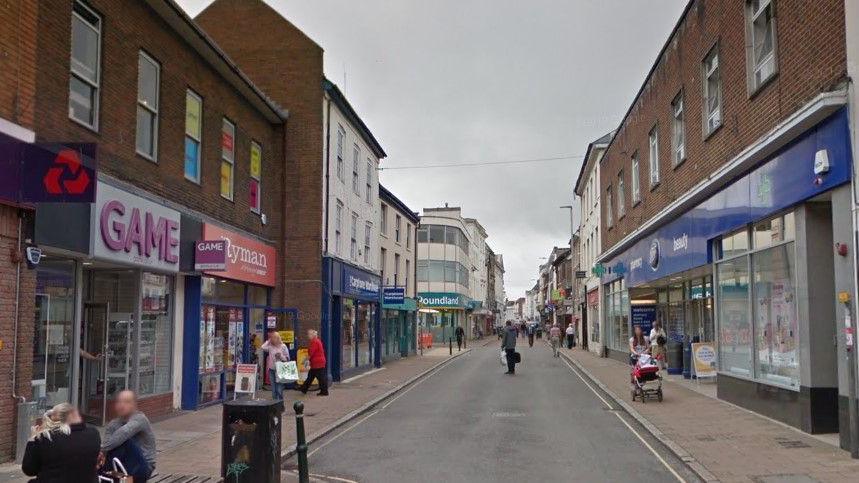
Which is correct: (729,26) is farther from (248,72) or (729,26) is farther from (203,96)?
(248,72)

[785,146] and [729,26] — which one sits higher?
[729,26]

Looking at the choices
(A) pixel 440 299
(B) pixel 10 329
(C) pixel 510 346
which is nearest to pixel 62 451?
(B) pixel 10 329

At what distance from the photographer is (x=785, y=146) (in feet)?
39.4

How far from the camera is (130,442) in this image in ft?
21.2

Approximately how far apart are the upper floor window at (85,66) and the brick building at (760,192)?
10.4 metres

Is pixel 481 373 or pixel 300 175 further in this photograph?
pixel 481 373

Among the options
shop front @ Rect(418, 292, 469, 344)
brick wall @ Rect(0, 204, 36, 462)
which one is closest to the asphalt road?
brick wall @ Rect(0, 204, 36, 462)

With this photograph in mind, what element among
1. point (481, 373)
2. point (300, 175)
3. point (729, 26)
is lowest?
point (481, 373)

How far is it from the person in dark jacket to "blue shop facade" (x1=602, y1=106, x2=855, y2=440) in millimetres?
9128

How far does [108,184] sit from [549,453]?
7.70 meters

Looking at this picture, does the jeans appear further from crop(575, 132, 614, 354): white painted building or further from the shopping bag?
crop(575, 132, 614, 354): white painted building

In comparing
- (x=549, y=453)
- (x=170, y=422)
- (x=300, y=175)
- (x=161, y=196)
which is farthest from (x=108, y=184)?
(x=300, y=175)

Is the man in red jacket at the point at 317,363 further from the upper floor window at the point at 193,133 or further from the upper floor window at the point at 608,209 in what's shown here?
the upper floor window at the point at 608,209

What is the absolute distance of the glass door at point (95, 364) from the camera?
12781 millimetres
